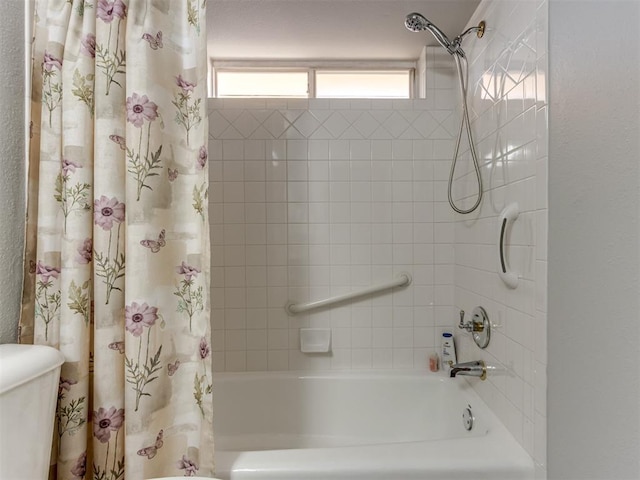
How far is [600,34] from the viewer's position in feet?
3.00

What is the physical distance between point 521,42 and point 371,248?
3.40 feet

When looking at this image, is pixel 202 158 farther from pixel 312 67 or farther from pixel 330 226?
pixel 312 67

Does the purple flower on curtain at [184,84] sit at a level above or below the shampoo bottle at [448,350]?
above

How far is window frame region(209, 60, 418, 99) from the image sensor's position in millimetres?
2059

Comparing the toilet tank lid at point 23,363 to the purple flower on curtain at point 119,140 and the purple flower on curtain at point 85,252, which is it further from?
the purple flower on curtain at point 119,140

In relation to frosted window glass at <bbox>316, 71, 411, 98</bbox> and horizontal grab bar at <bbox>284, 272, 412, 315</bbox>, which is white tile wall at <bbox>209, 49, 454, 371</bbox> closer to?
horizontal grab bar at <bbox>284, 272, 412, 315</bbox>

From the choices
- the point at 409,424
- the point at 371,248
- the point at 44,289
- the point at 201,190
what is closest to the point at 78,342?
the point at 44,289

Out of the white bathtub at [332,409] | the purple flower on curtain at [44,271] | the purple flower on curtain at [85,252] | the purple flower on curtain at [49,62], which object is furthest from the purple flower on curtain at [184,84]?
the white bathtub at [332,409]

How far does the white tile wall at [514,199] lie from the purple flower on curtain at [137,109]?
101 centimetres

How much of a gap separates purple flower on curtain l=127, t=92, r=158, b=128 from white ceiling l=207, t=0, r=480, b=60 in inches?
33.5

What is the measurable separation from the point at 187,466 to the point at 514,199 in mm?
1205

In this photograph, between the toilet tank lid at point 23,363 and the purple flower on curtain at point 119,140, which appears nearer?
the toilet tank lid at point 23,363

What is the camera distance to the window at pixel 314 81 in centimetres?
209

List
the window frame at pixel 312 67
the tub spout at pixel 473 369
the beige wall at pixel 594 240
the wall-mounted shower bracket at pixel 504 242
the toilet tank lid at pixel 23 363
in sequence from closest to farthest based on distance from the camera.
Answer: the toilet tank lid at pixel 23 363
the beige wall at pixel 594 240
the wall-mounted shower bracket at pixel 504 242
the tub spout at pixel 473 369
the window frame at pixel 312 67
